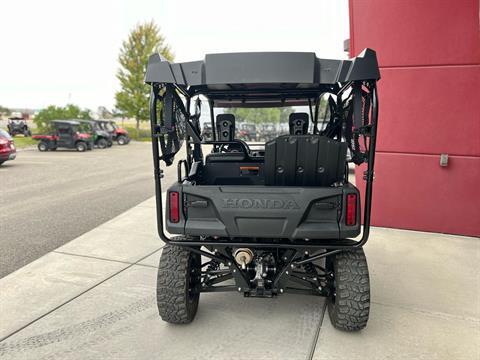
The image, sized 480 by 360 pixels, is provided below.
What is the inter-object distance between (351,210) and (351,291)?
61 centimetres

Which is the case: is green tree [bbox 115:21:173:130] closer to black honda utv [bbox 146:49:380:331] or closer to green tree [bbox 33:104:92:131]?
green tree [bbox 33:104:92:131]

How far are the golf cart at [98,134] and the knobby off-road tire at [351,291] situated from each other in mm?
19913

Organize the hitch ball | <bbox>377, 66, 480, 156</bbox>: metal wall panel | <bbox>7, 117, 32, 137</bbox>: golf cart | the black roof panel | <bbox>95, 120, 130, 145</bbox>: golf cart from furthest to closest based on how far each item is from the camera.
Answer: <bbox>7, 117, 32, 137</bbox>: golf cart → <bbox>95, 120, 130, 145</bbox>: golf cart → <bbox>377, 66, 480, 156</bbox>: metal wall panel → the hitch ball → the black roof panel

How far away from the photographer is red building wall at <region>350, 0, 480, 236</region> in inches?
186

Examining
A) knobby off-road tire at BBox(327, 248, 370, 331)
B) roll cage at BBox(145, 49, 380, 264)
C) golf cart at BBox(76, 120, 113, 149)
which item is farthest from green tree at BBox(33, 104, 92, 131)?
knobby off-road tire at BBox(327, 248, 370, 331)

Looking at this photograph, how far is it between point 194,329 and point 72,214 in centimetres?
430

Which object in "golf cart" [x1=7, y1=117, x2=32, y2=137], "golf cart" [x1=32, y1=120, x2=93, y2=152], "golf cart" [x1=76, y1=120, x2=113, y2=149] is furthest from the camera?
"golf cart" [x1=7, y1=117, x2=32, y2=137]

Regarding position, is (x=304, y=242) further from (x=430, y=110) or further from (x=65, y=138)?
(x=65, y=138)

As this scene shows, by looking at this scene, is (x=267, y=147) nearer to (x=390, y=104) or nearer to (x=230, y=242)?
(x=230, y=242)

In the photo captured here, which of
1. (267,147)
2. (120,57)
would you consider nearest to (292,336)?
(267,147)

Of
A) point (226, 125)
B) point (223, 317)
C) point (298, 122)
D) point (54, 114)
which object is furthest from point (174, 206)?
point (54, 114)

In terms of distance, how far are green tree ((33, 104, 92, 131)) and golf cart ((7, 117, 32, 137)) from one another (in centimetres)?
229

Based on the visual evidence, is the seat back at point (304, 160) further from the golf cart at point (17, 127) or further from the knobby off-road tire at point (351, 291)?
the golf cart at point (17, 127)

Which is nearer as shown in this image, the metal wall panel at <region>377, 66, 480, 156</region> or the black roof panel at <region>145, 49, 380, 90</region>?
the black roof panel at <region>145, 49, 380, 90</region>
